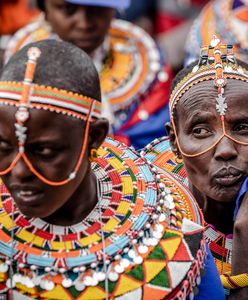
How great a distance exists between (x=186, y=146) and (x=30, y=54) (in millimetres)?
1087

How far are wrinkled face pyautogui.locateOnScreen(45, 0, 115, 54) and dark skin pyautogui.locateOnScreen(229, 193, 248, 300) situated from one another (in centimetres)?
285

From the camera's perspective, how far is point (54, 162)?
10.3 ft

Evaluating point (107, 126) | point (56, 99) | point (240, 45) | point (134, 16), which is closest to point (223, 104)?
point (107, 126)

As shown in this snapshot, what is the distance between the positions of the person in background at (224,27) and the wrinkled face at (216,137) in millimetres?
2198

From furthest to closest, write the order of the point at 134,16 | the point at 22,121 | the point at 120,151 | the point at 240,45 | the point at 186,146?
1. the point at 134,16
2. the point at 240,45
3. the point at 186,146
4. the point at 120,151
5. the point at 22,121

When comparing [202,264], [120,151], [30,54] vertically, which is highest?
[30,54]

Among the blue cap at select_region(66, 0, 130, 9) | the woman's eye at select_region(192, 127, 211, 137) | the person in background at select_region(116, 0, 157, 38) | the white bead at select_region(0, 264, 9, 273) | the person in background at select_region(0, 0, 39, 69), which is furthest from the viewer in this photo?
the person in background at select_region(116, 0, 157, 38)

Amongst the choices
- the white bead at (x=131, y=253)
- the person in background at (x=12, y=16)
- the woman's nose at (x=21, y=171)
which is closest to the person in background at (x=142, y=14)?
the person in background at (x=12, y=16)

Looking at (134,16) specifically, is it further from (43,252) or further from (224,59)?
(43,252)

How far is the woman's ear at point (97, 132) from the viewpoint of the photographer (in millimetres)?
3258

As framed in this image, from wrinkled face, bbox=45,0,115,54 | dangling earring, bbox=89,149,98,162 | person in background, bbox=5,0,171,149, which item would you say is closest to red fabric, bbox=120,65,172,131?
person in background, bbox=5,0,171,149

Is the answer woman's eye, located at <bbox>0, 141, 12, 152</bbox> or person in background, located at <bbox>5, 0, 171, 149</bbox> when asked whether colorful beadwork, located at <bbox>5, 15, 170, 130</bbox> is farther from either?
woman's eye, located at <bbox>0, 141, 12, 152</bbox>

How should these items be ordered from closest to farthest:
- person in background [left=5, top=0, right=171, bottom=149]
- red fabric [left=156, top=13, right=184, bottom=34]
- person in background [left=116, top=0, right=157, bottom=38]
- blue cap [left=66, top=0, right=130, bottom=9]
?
1. blue cap [left=66, top=0, right=130, bottom=9]
2. person in background [left=5, top=0, right=171, bottom=149]
3. person in background [left=116, top=0, right=157, bottom=38]
4. red fabric [left=156, top=13, right=184, bottom=34]

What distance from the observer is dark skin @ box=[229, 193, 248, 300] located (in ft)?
11.6
